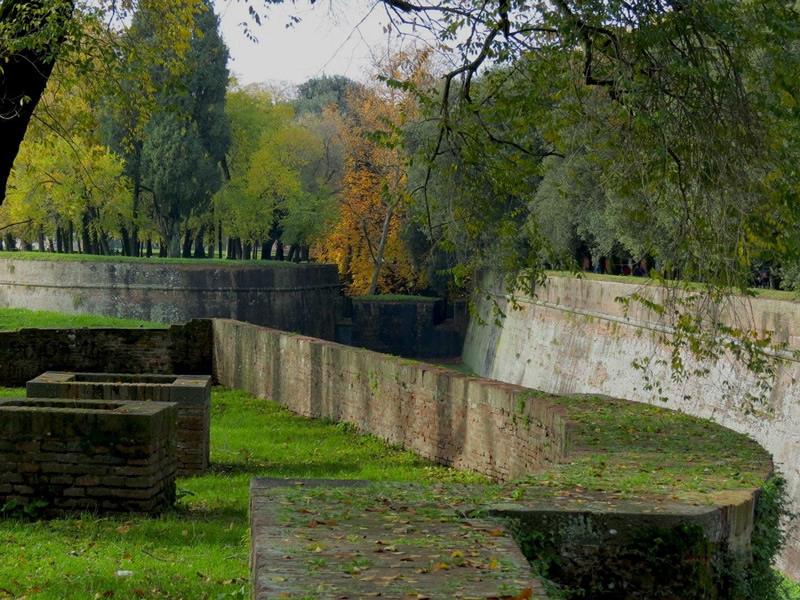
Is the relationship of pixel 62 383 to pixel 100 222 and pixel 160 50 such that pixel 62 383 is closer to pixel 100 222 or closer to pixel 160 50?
pixel 160 50

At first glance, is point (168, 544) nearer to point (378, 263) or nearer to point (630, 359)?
point (630, 359)

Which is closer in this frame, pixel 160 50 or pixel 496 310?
pixel 496 310

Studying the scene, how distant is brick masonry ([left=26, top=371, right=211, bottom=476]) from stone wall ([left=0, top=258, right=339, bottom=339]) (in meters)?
27.8

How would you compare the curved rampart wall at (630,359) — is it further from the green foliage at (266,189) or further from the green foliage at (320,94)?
the green foliage at (320,94)

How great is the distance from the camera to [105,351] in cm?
2180

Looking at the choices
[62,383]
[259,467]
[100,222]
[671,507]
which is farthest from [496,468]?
[100,222]

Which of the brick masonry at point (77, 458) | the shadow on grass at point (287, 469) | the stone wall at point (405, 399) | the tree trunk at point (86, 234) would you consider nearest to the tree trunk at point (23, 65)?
the brick masonry at point (77, 458)

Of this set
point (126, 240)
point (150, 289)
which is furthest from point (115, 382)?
point (126, 240)

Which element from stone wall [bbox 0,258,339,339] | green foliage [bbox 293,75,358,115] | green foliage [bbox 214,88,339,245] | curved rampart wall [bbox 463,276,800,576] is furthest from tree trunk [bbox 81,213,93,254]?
green foliage [bbox 293,75,358,115]

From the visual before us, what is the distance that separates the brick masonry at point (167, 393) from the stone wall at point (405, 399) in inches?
103

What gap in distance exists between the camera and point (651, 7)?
28.3ft

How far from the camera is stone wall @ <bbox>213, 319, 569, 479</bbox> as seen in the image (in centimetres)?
1180

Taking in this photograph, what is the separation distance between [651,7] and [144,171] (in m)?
39.1

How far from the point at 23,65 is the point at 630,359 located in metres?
18.9
